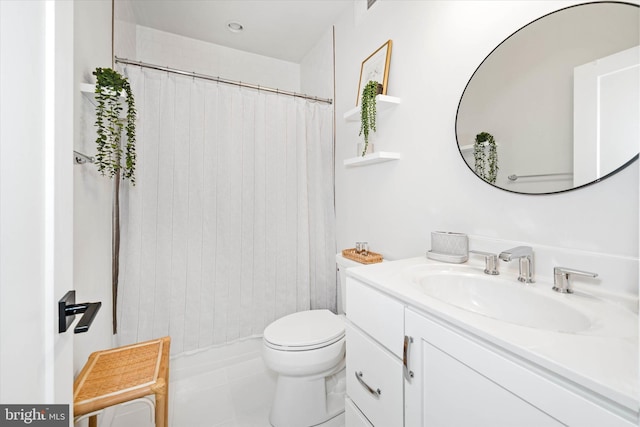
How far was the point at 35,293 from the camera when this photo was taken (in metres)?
0.48

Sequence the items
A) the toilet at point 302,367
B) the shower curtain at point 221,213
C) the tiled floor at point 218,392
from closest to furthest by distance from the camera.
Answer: the toilet at point 302,367
the tiled floor at point 218,392
the shower curtain at point 221,213

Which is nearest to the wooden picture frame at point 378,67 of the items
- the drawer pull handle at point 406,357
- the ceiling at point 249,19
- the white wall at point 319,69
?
the white wall at point 319,69

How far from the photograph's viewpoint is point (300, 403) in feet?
4.50

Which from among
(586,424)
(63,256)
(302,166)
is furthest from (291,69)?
(586,424)

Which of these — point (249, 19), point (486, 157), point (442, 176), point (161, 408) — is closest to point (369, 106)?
point (442, 176)

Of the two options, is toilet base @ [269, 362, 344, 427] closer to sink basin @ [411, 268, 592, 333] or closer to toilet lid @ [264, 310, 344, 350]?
toilet lid @ [264, 310, 344, 350]

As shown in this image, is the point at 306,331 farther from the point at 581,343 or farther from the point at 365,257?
the point at 581,343

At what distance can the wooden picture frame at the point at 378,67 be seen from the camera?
5.13ft

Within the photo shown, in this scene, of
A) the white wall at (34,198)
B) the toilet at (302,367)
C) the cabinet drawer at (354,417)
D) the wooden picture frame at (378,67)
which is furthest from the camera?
the wooden picture frame at (378,67)

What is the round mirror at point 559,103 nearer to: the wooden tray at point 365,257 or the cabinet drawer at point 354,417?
the wooden tray at point 365,257

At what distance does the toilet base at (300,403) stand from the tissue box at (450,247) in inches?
34.0

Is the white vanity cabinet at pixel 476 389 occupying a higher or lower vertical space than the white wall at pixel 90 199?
lower

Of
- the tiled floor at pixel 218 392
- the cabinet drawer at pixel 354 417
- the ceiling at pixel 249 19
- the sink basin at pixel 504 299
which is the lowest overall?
the tiled floor at pixel 218 392

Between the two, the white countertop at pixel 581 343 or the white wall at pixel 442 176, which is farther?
the white wall at pixel 442 176
